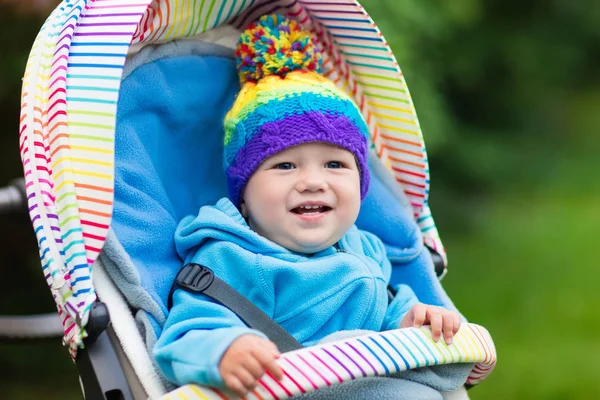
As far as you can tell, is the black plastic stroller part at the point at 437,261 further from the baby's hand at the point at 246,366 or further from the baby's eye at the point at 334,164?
the baby's hand at the point at 246,366

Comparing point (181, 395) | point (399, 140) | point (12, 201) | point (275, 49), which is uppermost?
point (275, 49)

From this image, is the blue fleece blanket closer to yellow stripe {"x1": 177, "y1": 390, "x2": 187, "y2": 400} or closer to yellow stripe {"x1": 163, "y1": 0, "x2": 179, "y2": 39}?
yellow stripe {"x1": 163, "y1": 0, "x2": 179, "y2": 39}

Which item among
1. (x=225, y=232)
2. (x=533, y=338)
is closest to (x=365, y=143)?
(x=225, y=232)

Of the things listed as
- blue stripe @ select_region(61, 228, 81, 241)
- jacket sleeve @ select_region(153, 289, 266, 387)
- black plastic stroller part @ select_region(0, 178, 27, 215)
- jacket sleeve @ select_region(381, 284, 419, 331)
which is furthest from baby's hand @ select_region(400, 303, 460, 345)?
black plastic stroller part @ select_region(0, 178, 27, 215)

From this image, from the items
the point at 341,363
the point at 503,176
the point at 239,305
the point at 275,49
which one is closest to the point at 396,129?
the point at 275,49

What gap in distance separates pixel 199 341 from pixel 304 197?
441 millimetres

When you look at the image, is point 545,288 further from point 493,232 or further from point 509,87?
point 509,87

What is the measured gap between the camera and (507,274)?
4.57m

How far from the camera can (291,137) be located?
1781 mm

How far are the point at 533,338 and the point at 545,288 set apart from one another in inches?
20.6

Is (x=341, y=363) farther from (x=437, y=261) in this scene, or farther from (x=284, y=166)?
(x=437, y=261)

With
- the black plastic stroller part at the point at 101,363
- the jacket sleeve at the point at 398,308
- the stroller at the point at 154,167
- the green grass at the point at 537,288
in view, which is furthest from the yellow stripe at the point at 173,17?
the green grass at the point at 537,288

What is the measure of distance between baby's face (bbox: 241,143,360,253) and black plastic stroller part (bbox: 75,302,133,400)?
43cm

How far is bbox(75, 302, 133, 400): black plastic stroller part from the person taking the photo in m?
1.51
